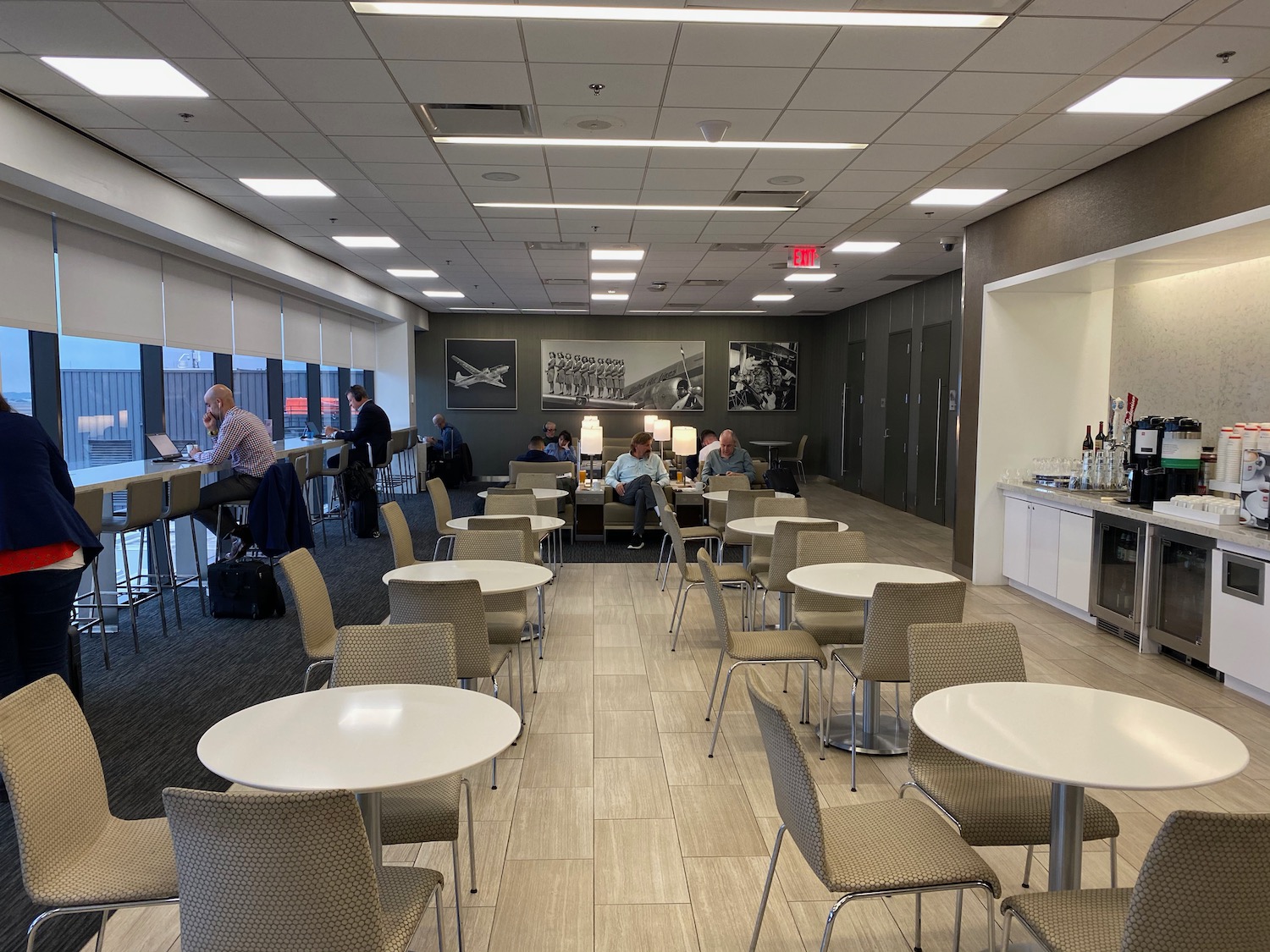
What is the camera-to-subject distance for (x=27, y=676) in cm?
353

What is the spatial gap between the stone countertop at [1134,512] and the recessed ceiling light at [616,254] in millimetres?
4537

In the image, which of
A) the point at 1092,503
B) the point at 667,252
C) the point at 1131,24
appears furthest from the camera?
the point at 667,252

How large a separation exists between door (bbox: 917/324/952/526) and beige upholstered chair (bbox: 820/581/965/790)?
7.83 m

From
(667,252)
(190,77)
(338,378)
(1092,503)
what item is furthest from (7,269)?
(338,378)

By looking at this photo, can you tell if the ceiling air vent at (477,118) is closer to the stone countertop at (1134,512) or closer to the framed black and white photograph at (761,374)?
the stone countertop at (1134,512)

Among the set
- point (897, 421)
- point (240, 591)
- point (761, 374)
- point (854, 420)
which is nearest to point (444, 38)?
point (240, 591)

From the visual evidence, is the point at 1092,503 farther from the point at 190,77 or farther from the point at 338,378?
the point at 338,378

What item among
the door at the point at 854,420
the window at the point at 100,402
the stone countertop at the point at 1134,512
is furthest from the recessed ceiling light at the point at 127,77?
the door at the point at 854,420

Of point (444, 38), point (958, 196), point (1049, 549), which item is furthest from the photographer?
point (958, 196)

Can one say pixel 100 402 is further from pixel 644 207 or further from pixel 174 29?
pixel 644 207

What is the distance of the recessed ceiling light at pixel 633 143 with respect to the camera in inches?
214

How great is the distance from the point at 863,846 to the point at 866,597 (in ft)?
5.41

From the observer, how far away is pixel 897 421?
42.3 ft

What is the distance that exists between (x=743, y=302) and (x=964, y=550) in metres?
8.05
